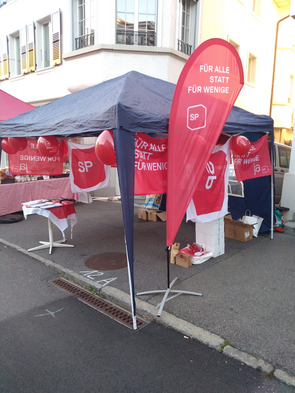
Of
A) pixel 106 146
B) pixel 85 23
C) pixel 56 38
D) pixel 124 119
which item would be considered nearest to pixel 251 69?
pixel 85 23

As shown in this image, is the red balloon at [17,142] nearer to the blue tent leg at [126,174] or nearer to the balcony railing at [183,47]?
the blue tent leg at [126,174]

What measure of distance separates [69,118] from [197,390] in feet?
12.9

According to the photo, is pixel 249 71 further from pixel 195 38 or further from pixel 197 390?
pixel 197 390

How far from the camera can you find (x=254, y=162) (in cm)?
629

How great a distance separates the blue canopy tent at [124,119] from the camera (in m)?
3.43

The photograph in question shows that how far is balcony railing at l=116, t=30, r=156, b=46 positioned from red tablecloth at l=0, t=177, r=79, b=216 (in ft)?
17.3

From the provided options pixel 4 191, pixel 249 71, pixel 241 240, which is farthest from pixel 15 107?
pixel 249 71

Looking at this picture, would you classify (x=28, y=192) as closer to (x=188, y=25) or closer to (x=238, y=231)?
(x=238, y=231)

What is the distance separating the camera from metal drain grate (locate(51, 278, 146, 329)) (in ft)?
12.4

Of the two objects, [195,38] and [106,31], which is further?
[195,38]

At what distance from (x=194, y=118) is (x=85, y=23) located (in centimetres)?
945

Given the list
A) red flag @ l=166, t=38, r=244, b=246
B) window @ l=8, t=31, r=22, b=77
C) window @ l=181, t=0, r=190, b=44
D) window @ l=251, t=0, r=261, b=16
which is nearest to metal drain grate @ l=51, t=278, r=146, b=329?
red flag @ l=166, t=38, r=244, b=246

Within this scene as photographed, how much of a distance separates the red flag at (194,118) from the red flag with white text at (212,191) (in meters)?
1.06

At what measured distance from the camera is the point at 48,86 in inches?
500
